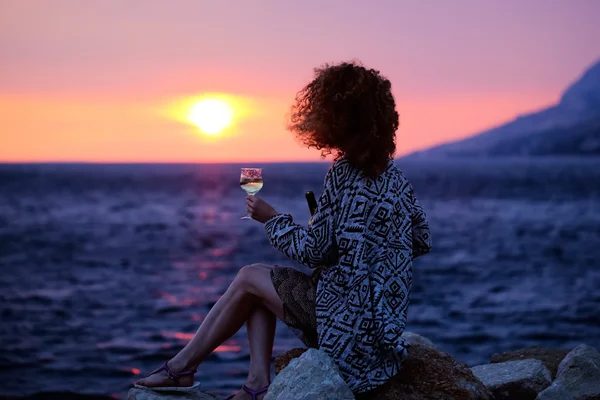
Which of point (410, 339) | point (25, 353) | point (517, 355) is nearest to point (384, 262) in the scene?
point (410, 339)

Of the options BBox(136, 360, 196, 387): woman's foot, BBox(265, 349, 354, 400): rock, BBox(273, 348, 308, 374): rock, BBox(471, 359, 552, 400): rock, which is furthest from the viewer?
BBox(471, 359, 552, 400): rock

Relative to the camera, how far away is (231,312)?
4.46 metres

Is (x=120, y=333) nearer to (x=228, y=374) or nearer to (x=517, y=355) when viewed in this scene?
(x=228, y=374)

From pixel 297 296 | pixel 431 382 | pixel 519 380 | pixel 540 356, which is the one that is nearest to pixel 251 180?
pixel 297 296

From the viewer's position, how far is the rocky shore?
157 inches

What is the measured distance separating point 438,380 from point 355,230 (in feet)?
3.52

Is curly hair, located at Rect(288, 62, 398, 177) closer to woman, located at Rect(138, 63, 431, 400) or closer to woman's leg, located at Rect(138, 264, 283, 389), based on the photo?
woman, located at Rect(138, 63, 431, 400)

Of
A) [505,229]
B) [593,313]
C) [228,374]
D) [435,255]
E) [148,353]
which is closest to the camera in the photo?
[228,374]

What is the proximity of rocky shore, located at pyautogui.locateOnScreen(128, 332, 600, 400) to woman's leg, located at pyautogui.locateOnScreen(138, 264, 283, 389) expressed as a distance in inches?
6.8

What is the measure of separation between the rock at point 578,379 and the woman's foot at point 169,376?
2.34m

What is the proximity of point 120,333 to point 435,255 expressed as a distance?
42.5ft

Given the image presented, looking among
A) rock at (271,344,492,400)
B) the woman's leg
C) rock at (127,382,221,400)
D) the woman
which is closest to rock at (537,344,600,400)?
rock at (271,344,492,400)

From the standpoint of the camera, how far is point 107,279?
727 inches

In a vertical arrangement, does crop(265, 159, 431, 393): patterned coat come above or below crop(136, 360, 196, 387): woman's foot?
above
